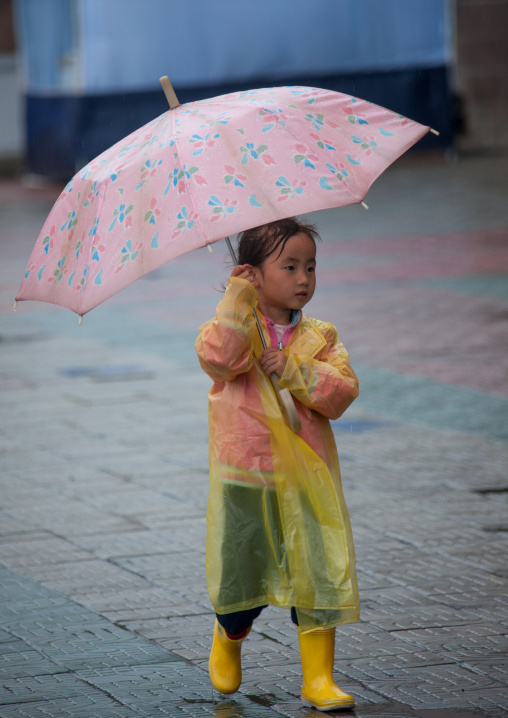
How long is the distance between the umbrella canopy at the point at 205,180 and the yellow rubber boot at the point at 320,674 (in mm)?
1151

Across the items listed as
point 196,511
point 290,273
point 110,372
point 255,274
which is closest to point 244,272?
point 255,274

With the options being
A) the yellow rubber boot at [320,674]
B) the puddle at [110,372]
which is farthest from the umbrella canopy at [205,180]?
the puddle at [110,372]

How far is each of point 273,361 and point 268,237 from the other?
14.2 inches

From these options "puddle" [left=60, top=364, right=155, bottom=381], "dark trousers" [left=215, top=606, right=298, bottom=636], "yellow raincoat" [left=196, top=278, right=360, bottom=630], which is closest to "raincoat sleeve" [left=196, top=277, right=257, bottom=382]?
"yellow raincoat" [left=196, top=278, right=360, bottom=630]

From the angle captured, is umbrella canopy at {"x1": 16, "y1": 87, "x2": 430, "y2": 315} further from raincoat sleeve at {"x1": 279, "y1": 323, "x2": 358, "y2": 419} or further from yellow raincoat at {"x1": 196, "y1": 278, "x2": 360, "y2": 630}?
raincoat sleeve at {"x1": 279, "y1": 323, "x2": 358, "y2": 419}

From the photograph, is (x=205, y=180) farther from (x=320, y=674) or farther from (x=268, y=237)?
(x=320, y=674)

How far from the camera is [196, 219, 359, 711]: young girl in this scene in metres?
3.21

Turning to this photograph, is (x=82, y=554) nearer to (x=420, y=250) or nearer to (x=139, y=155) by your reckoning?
(x=139, y=155)

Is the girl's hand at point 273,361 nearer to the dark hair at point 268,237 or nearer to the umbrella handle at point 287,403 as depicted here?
the umbrella handle at point 287,403

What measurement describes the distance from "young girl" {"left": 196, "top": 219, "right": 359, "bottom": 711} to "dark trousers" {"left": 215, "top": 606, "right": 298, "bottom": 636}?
0.16 feet

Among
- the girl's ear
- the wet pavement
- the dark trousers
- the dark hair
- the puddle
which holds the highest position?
the dark hair

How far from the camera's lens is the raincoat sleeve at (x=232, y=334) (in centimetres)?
317

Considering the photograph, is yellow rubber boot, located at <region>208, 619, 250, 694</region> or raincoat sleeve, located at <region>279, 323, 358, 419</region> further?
yellow rubber boot, located at <region>208, 619, 250, 694</region>

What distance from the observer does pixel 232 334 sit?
125 inches
